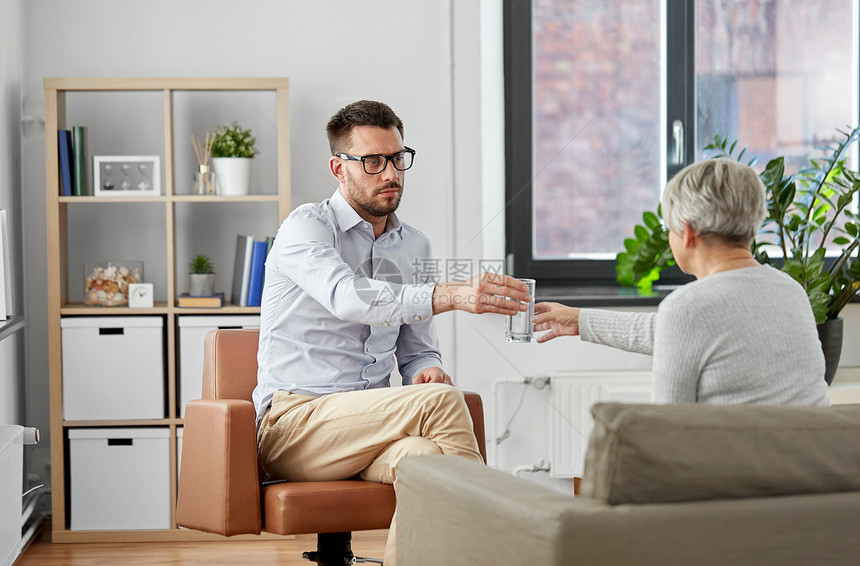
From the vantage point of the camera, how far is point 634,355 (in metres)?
3.22

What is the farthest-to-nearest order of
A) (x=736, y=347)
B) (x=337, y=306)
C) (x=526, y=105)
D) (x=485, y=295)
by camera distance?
(x=526, y=105) → (x=337, y=306) → (x=485, y=295) → (x=736, y=347)

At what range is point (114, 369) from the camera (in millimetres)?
2947

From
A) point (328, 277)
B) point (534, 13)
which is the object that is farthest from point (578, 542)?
point (534, 13)

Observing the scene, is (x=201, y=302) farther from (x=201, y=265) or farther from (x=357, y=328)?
(x=357, y=328)

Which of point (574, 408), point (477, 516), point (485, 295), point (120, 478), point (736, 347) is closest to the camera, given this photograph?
point (477, 516)

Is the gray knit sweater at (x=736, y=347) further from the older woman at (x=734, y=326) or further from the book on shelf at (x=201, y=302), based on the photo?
the book on shelf at (x=201, y=302)

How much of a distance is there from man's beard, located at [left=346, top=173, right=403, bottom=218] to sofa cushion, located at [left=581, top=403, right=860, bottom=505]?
123 cm

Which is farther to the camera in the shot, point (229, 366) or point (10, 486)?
point (229, 366)

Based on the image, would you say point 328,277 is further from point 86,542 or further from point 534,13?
point 534,13

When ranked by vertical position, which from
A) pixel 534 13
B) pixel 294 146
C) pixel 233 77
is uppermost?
pixel 534 13

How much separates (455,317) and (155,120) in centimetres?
126

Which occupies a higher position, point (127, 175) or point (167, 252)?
point (127, 175)

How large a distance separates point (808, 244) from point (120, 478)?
7.81ft

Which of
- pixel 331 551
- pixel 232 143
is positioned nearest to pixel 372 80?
pixel 232 143
